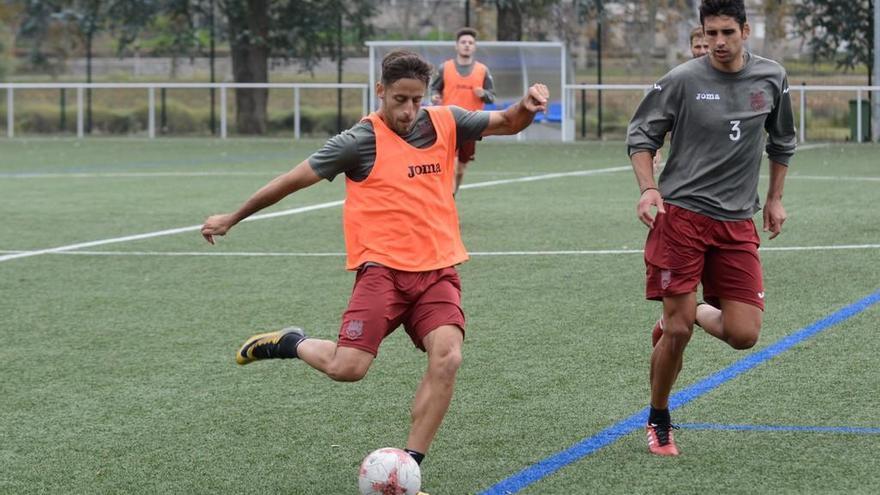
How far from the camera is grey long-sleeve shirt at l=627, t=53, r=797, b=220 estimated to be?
6.05m

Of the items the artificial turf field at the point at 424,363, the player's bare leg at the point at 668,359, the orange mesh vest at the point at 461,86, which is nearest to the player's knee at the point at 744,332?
the player's bare leg at the point at 668,359

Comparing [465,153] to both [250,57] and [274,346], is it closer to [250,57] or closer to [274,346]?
[274,346]

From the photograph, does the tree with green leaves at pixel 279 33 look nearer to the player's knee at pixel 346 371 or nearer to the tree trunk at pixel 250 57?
the tree trunk at pixel 250 57

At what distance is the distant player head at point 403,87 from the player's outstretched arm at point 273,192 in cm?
37

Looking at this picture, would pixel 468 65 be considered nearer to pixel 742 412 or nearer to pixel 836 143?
pixel 742 412

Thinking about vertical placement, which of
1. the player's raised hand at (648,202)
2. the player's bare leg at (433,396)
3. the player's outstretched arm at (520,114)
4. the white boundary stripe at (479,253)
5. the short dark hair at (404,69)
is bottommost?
the white boundary stripe at (479,253)

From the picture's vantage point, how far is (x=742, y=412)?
668cm

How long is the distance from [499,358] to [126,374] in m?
1.92

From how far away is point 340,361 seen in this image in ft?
18.8

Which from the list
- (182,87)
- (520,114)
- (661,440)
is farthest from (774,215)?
(182,87)

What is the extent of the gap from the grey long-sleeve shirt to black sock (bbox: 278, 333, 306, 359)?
4.98ft

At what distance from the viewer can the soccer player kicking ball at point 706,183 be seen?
605 centimetres

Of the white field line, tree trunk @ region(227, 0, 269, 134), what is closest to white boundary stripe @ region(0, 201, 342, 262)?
the white field line

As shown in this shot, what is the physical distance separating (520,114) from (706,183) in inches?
32.7
